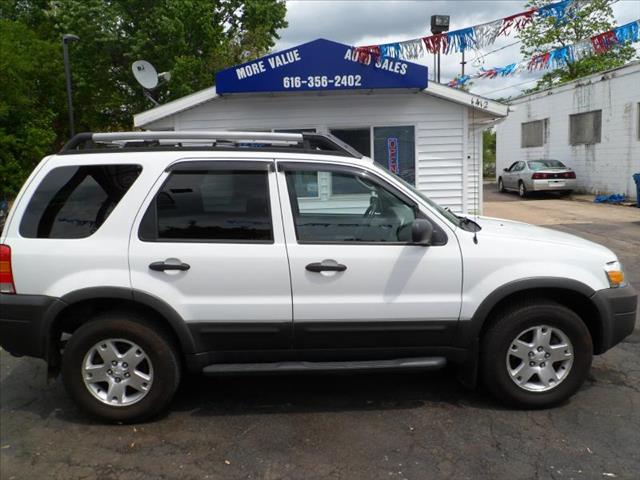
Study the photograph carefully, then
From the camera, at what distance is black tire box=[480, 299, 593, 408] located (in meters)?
3.81

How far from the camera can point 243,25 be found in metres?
24.6

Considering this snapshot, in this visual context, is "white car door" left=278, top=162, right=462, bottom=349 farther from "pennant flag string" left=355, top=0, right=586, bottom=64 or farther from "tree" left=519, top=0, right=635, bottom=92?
"tree" left=519, top=0, right=635, bottom=92

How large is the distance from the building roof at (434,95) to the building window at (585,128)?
10.3m

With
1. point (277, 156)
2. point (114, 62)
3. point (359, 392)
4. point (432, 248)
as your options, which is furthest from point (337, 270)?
point (114, 62)

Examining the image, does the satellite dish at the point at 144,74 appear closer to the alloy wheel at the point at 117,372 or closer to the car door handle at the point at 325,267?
the alloy wheel at the point at 117,372

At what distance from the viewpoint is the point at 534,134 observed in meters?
23.6

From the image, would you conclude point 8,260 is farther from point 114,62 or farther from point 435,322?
point 114,62

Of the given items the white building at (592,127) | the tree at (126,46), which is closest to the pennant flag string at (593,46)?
the white building at (592,127)

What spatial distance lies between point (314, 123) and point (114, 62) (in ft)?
51.7

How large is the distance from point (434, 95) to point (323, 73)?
2154 millimetres

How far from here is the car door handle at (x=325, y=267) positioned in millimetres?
3676

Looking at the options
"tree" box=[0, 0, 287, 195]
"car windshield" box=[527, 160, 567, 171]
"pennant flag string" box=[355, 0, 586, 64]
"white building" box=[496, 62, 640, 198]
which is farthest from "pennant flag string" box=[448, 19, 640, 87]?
"tree" box=[0, 0, 287, 195]

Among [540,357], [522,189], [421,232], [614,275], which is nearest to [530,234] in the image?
[614,275]

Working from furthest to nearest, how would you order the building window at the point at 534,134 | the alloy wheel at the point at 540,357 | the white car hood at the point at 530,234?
the building window at the point at 534,134 < the white car hood at the point at 530,234 < the alloy wheel at the point at 540,357
